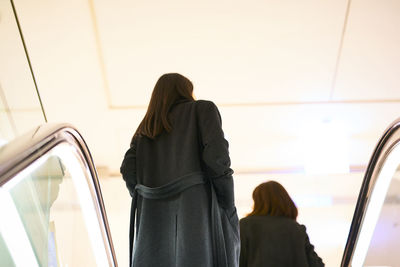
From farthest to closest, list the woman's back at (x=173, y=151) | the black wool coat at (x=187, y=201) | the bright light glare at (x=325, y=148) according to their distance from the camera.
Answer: the bright light glare at (x=325, y=148) → the woman's back at (x=173, y=151) → the black wool coat at (x=187, y=201)

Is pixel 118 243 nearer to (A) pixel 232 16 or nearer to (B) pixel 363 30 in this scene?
(A) pixel 232 16

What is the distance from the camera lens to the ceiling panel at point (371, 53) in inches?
171

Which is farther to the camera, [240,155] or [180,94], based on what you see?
[240,155]

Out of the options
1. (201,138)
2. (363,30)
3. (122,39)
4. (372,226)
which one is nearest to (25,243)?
(201,138)

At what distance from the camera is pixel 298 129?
209 inches

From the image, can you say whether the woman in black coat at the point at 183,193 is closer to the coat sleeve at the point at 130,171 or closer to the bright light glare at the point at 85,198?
the coat sleeve at the point at 130,171

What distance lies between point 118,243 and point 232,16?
3.10m

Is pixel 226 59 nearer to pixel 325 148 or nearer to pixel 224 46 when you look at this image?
pixel 224 46

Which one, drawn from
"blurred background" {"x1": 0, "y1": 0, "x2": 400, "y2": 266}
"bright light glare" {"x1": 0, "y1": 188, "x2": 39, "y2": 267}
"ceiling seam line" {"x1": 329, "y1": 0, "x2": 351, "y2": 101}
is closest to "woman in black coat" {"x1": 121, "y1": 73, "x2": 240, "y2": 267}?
"bright light glare" {"x1": 0, "y1": 188, "x2": 39, "y2": 267}

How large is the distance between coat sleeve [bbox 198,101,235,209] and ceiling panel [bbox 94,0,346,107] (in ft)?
9.19

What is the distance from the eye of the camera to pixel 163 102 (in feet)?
6.03

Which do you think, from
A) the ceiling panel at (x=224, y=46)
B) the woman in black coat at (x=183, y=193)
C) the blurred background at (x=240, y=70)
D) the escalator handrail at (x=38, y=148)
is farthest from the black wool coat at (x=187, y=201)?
the ceiling panel at (x=224, y=46)

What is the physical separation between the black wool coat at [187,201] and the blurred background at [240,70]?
2.54 metres

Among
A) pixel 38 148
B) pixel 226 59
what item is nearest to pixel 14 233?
pixel 38 148
